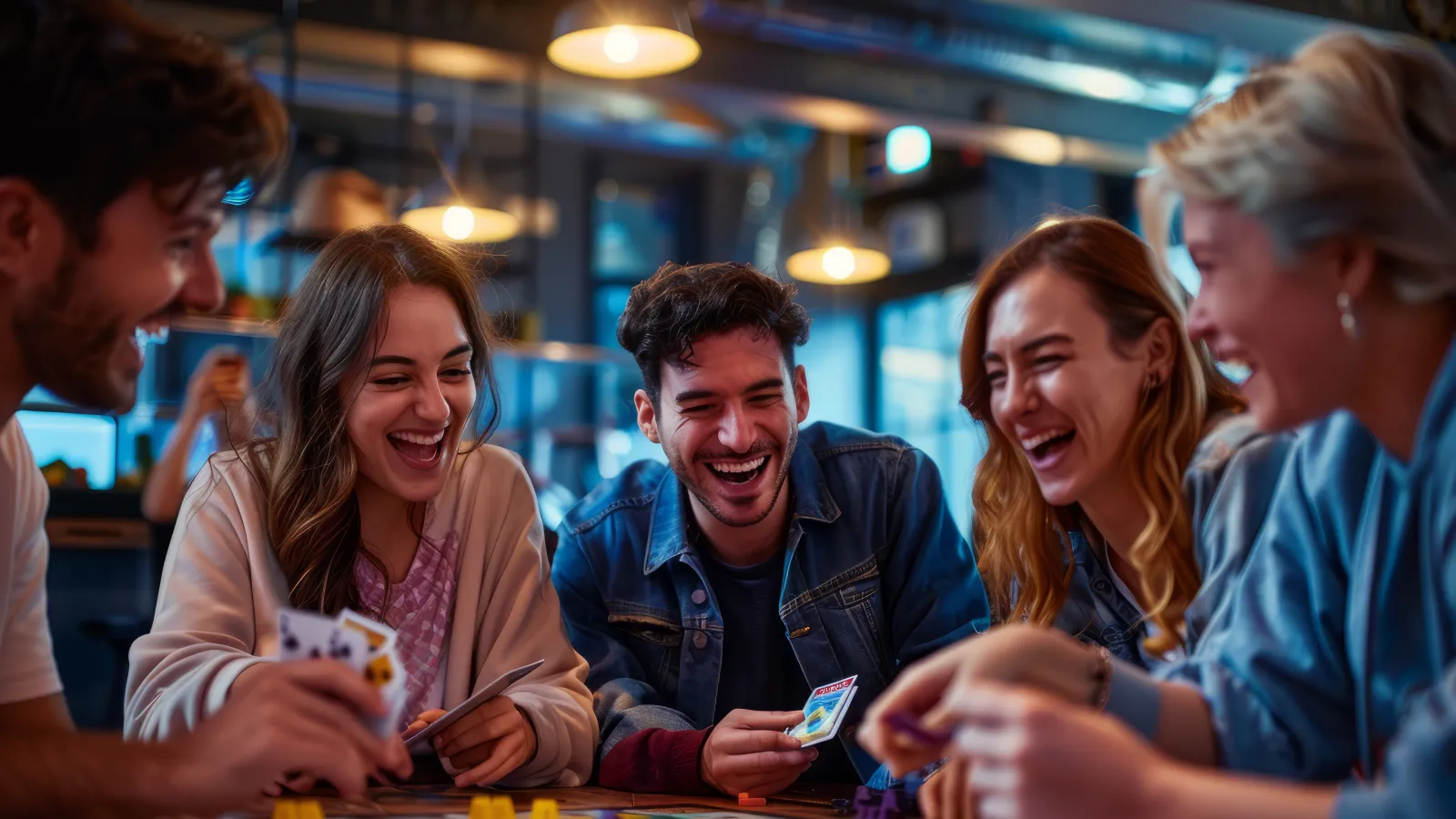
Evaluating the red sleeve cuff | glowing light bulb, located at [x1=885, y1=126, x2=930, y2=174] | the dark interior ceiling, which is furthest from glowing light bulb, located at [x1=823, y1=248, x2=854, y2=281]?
the red sleeve cuff

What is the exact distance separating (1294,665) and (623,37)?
3965mm

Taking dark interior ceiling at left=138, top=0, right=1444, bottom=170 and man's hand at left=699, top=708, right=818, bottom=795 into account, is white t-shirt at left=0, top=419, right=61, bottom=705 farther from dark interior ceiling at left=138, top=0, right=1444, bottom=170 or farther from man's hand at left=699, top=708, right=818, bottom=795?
→ dark interior ceiling at left=138, top=0, right=1444, bottom=170

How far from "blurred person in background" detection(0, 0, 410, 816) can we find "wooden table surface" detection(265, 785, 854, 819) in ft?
0.69

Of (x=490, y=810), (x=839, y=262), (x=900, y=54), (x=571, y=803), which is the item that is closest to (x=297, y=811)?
(x=490, y=810)

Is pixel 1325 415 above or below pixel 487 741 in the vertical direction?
above

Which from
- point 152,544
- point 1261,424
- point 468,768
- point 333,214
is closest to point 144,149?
point 468,768

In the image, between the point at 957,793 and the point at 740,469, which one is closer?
the point at 957,793

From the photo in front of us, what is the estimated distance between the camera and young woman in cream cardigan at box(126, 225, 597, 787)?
204 cm

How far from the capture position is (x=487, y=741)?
76.6 inches

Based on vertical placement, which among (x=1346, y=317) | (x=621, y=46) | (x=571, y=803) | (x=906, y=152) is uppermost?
(x=906, y=152)

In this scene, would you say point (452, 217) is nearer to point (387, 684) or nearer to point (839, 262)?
point (839, 262)

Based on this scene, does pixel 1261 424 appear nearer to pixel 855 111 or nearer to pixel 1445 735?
pixel 1445 735

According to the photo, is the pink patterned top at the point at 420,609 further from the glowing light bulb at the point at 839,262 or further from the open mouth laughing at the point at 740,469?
the glowing light bulb at the point at 839,262

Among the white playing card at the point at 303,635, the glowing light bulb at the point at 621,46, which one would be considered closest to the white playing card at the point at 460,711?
the white playing card at the point at 303,635
